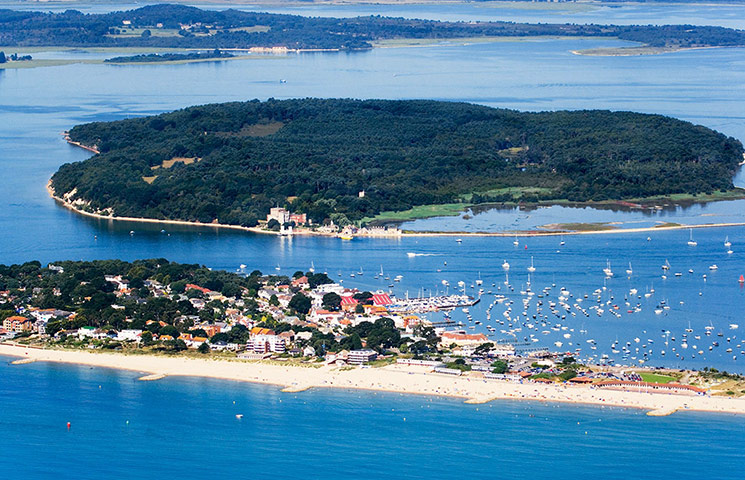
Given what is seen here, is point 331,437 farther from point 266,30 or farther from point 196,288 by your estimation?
point 266,30

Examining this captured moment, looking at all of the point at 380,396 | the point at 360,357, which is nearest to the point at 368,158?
the point at 360,357

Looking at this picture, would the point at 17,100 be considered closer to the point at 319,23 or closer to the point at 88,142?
the point at 88,142

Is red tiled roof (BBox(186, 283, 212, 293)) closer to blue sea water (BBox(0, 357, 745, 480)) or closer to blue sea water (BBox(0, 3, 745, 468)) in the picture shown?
blue sea water (BBox(0, 3, 745, 468))

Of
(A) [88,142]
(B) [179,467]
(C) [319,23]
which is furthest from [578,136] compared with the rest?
(C) [319,23]

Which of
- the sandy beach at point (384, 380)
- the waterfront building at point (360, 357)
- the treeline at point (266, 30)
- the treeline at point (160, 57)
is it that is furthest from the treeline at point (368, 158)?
the treeline at point (266, 30)

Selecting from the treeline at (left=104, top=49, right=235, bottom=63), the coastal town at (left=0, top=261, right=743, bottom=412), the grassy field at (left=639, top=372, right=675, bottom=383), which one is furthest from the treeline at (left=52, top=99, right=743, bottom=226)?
the treeline at (left=104, top=49, right=235, bottom=63)
